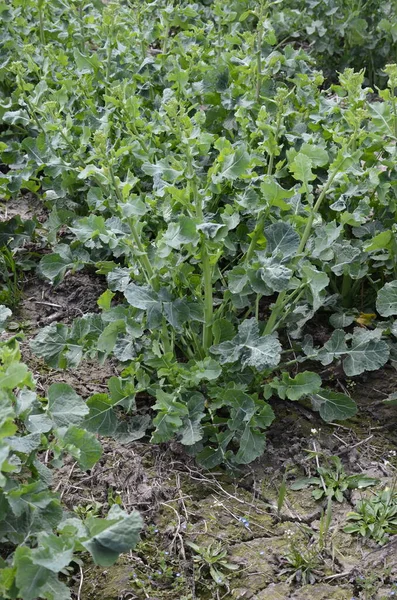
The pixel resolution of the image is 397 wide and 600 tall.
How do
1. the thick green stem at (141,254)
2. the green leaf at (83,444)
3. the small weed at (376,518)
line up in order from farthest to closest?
the thick green stem at (141,254)
the small weed at (376,518)
the green leaf at (83,444)

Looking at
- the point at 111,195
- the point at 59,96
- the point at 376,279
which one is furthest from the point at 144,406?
the point at 59,96

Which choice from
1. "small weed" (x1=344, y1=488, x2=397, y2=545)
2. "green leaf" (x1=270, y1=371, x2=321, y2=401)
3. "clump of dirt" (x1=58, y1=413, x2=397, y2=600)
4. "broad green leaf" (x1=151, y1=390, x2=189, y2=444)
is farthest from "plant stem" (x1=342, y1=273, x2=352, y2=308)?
"broad green leaf" (x1=151, y1=390, x2=189, y2=444)

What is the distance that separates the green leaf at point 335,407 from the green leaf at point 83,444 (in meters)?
0.94

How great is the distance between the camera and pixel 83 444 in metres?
2.19

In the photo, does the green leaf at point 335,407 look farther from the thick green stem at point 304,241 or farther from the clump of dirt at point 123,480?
the clump of dirt at point 123,480

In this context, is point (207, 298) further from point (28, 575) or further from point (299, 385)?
point (28, 575)

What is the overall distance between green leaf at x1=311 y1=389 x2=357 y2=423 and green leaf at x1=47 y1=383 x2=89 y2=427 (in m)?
0.93

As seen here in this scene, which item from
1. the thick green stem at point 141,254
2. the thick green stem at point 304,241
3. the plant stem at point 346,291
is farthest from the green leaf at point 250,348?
the plant stem at point 346,291

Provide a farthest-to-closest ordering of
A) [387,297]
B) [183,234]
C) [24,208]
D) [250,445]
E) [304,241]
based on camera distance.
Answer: [24,208] < [387,297] < [304,241] < [250,445] < [183,234]

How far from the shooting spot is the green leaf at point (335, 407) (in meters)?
2.83

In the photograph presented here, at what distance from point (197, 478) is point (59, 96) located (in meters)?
1.83

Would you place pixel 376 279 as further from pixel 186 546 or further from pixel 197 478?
pixel 186 546

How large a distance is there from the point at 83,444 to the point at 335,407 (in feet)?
3.32

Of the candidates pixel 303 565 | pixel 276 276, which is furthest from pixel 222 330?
pixel 303 565
